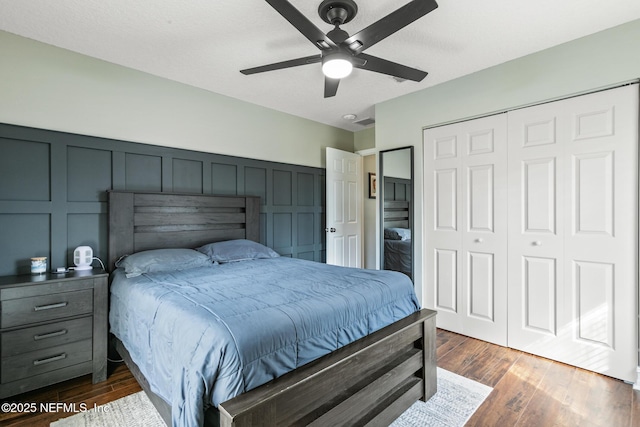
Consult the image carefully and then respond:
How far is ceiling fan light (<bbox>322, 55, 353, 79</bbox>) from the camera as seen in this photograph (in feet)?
6.20

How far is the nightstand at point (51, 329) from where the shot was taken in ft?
6.47

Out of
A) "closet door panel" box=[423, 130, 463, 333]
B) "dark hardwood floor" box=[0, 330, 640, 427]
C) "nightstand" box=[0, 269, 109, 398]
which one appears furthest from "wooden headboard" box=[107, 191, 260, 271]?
"closet door panel" box=[423, 130, 463, 333]

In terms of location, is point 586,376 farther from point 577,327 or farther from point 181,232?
point 181,232

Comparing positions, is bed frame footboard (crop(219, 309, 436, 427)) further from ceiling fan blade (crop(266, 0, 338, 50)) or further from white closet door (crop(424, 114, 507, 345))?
ceiling fan blade (crop(266, 0, 338, 50))

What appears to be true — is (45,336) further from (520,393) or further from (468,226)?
(468,226)

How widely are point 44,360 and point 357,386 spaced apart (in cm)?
217

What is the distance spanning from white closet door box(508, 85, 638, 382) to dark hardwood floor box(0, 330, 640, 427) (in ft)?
0.71

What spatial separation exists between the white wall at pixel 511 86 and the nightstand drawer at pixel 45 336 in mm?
3211

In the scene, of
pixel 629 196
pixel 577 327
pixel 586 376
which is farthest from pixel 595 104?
pixel 586 376

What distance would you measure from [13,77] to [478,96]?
408cm

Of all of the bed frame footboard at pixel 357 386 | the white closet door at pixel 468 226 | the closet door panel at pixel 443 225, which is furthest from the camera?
the closet door panel at pixel 443 225

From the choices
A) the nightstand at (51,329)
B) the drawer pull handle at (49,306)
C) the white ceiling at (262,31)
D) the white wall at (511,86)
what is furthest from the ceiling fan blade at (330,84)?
the drawer pull handle at (49,306)

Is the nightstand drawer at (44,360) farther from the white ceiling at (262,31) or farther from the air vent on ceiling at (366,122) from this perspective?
the air vent on ceiling at (366,122)

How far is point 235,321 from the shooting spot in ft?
4.50
